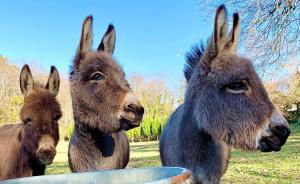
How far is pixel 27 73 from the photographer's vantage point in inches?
155

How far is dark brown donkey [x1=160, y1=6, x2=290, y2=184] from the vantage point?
8.34ft

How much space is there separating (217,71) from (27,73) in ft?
7.18

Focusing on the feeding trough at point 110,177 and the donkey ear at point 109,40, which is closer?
the feeding trough at point 110,177

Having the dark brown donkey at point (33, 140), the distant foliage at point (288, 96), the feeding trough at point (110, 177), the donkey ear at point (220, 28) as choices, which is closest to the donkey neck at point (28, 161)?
the dark brown donkey at point (33, 140)

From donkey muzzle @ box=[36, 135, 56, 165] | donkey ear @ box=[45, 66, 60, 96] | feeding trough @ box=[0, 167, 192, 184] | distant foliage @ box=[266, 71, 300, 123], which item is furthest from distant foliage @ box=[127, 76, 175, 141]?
feeding trough @ box=[0, 167, 192, 184]

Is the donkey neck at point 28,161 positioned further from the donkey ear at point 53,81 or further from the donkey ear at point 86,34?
the donkey ear at point 86,34

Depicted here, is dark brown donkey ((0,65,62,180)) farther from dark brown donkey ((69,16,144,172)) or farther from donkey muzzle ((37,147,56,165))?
dark brown donkey ((69,16,144,172))

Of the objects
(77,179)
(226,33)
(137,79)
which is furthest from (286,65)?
(137,79)

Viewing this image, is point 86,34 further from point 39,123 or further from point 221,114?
point 221,114

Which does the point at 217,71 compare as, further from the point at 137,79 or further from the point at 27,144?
the point at 137,79

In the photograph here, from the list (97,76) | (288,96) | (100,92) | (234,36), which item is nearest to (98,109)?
(100,92)

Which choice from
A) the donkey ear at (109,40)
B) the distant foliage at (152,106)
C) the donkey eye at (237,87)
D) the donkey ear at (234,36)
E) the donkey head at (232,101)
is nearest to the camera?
the donkey head at (232,101)

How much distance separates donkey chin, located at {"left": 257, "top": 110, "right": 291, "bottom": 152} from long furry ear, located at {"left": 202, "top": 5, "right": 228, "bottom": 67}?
74 centimetres

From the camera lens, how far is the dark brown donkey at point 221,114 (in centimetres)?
254
